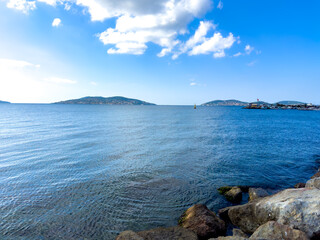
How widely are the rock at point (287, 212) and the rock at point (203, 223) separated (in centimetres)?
126

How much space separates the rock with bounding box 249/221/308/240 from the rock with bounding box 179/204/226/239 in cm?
218

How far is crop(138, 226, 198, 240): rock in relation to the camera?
27.4ft

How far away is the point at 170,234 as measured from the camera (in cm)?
859

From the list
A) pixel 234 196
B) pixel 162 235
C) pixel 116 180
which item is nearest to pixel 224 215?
pixel 234 196

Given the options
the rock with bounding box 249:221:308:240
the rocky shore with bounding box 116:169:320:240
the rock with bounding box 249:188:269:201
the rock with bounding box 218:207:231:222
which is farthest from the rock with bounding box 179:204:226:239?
the rock with bounding box 249:188:269:201

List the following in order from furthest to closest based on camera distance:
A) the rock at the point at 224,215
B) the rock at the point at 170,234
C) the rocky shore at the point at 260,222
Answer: the rock at the point at 224,215 → the rock at the point at 170,234 → the rocky shore at the point at 260,222

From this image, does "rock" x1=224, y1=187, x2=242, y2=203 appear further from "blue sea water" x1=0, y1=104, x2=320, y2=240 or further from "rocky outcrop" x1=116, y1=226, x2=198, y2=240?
"rocky outcrop" x1=116, y1=226, x2=198, y2=240

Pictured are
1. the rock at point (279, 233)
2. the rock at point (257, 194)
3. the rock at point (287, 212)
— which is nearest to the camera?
the rock at point (279, 233)

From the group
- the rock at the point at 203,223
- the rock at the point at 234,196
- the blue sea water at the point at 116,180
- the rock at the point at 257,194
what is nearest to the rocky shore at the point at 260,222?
the rock at the point at 203,223

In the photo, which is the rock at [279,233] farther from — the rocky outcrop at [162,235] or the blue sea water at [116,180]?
the blue sea water at [116,180]

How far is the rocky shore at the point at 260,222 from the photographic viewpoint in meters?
7.05

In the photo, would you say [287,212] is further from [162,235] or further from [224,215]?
[162,235]

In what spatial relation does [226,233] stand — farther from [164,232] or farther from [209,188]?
[209,188]

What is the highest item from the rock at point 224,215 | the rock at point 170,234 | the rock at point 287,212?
the rock at point 287,212
